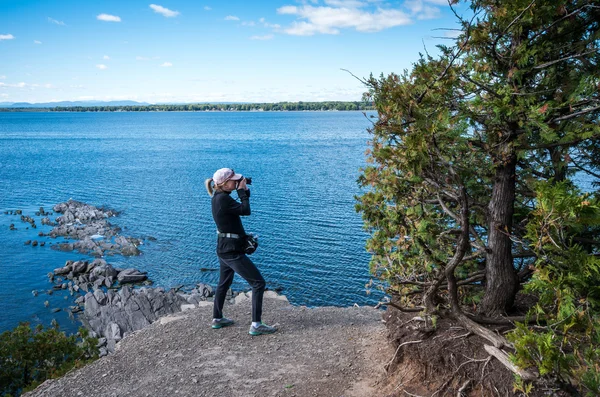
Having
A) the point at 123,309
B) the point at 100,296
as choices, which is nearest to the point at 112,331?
the point at 123,309

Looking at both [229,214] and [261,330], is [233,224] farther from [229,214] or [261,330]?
[261,330]

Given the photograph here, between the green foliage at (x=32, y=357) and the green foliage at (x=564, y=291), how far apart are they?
976 cm

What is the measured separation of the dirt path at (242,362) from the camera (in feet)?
26.8

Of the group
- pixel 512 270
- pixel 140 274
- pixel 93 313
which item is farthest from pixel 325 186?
pixel 512 270

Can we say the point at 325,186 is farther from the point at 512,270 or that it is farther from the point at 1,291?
the point at 512,270

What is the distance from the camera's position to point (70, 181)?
54000 millimetres

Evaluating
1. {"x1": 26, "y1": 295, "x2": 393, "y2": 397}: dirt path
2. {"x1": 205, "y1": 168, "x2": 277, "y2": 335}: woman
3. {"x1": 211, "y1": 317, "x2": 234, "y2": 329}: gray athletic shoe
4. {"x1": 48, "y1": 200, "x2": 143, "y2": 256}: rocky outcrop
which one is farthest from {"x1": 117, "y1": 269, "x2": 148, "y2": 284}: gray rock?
{"x1": 205, "y1": 168, "x2": 277, "y2": 335}: woman

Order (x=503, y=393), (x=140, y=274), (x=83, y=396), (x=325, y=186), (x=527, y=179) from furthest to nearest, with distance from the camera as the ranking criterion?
(x=325, y=186) < (x=140, y=274) < (x=83, y=396) < (x=527, y=179) < (x=503, y=393)

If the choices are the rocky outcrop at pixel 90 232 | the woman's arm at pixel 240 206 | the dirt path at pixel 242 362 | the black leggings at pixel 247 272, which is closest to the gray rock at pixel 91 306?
the rocky outcrop at pixel 90 232

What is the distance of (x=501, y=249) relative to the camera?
706 cm

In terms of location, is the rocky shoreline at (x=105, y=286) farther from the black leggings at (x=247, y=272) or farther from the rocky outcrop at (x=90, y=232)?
the black leggings at (x=247, y=272)

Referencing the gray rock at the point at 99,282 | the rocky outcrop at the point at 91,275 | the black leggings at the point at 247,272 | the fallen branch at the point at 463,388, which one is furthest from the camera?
the rocky outcrop at the point at 91,275

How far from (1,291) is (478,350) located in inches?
954

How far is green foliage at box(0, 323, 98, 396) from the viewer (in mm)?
11281
